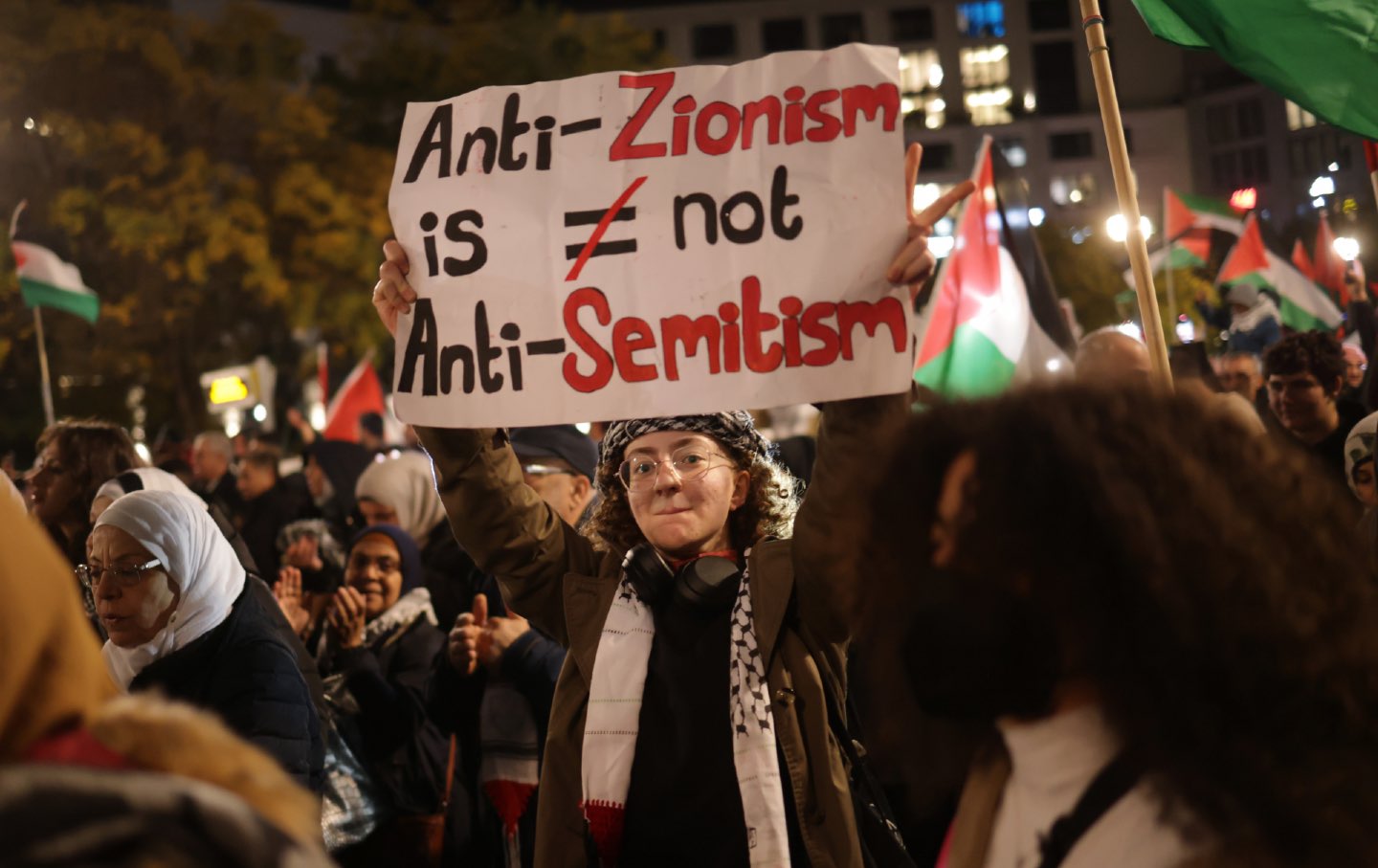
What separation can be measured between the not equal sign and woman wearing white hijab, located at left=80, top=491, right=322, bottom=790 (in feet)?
4.36

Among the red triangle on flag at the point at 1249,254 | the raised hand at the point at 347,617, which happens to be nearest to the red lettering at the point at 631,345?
the raised hand at the point at 347,617

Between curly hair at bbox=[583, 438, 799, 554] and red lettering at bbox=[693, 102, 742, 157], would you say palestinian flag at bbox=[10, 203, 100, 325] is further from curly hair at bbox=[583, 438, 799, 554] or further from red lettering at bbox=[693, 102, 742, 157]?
red lettering at bbox=[693, 102, 742, 157]

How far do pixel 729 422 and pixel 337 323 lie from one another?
26.9 m

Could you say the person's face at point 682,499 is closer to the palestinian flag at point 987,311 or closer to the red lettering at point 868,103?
the red lettering at point 868,103

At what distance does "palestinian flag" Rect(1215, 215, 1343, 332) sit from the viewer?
12.1m

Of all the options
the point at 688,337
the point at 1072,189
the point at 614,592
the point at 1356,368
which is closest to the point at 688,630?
the point at 614,592

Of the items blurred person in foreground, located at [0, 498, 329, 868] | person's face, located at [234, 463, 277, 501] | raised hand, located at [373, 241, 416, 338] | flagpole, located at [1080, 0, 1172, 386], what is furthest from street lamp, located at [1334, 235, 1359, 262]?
blurred person in foreground, located at [0, 498, 329, 868]

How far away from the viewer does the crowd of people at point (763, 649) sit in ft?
4.77

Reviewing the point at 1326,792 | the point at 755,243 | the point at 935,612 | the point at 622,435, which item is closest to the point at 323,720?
the point at 622,435

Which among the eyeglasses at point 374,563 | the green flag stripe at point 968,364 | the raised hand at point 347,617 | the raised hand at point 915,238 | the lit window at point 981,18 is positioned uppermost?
the lit window at point 981,18

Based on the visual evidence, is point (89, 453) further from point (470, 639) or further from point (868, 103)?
point (868, 103)

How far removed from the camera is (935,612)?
5.79 ft

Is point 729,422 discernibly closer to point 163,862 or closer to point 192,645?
point 192,645

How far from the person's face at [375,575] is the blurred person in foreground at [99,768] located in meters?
4.42
